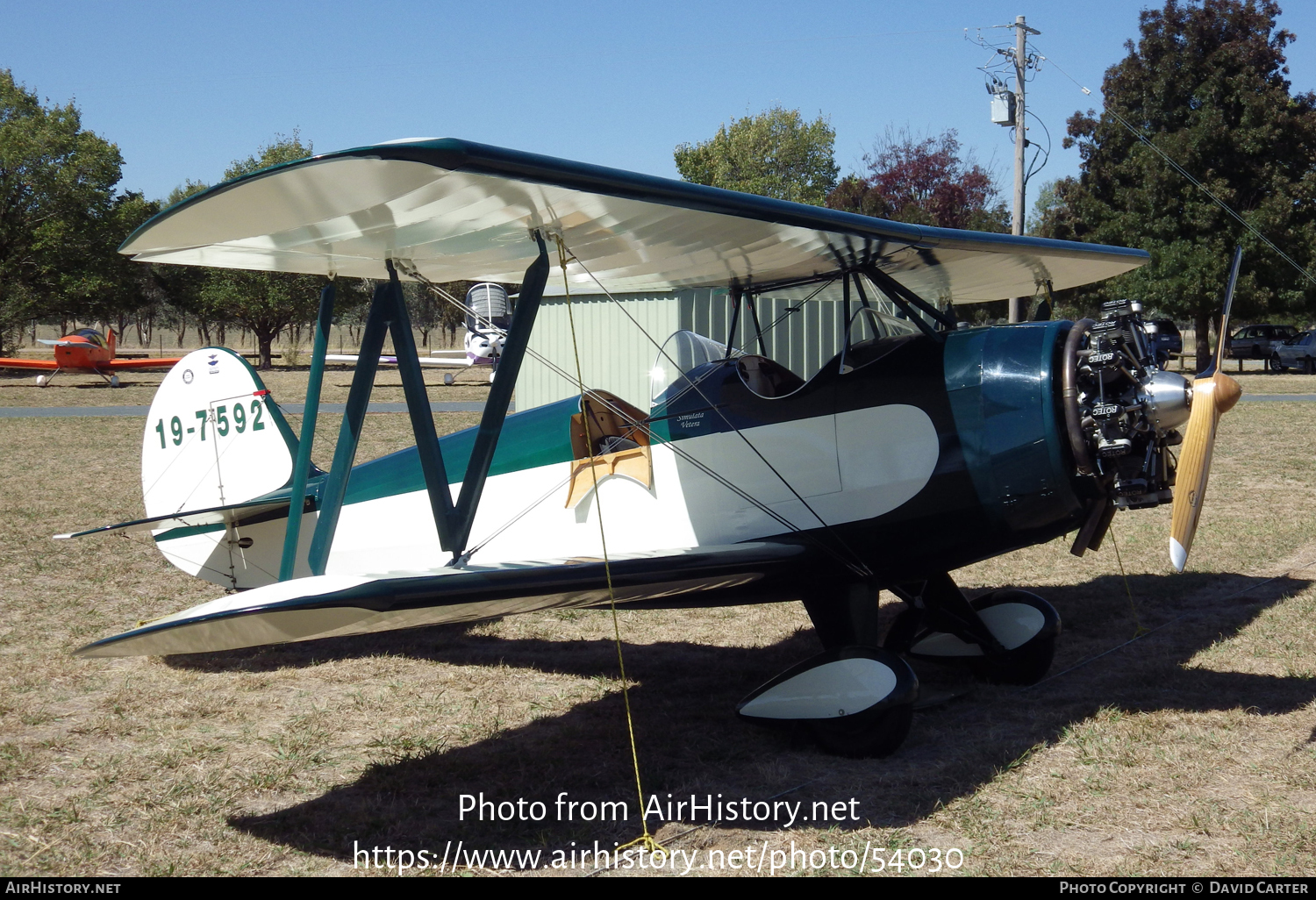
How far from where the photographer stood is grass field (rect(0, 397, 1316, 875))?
3734mm

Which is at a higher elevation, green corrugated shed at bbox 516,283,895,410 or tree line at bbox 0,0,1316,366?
tree line at bbox 0,0,1316,366

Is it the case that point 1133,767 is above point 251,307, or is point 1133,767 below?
below

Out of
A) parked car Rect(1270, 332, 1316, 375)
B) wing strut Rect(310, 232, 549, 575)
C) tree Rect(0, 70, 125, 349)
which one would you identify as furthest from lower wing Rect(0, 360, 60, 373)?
parked car Rect(1270, 332, 1316, 375)

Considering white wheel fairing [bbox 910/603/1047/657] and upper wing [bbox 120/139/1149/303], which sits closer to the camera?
upper wing [bbox 120/139/1149/303]

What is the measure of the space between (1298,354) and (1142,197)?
7.61 meters

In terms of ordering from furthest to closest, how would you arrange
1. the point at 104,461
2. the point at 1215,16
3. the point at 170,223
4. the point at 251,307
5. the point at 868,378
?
the point at 251,307 → the point at 1215,16 → the point at 104,461 → the point at 868,378 → the point at 170,223

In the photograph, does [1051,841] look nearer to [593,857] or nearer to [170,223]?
[593,857]

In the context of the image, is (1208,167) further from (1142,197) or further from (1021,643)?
(1021,643)

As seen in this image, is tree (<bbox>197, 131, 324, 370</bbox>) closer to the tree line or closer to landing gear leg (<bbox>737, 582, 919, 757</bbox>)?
the tree line

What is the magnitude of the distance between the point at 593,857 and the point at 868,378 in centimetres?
256

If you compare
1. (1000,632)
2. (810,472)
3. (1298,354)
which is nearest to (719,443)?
(810,472)

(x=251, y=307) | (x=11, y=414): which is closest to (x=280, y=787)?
(x=11, y=414)

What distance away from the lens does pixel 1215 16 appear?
104 ft

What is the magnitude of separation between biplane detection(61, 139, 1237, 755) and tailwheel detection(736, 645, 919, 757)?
0.01 m
